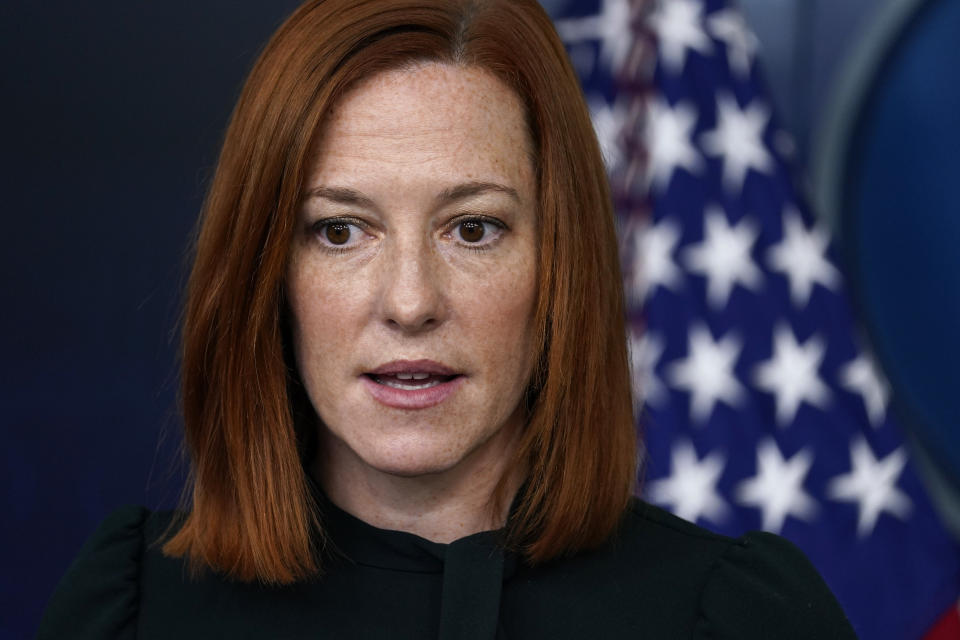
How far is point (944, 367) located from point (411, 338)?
1560mm

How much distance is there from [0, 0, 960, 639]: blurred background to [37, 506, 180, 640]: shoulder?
14.0 inches

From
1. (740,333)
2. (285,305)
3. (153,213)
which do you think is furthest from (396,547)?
(740,333)

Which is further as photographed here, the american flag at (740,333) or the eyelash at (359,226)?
the american flag at (740,333)

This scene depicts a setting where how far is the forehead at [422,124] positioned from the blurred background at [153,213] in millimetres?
721

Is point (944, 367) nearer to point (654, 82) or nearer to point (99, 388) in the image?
point (654, 82)

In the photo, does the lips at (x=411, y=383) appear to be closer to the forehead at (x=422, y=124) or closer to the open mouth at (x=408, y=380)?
the open mouth at (x=408, y=380)

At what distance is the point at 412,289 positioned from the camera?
3.75 feet

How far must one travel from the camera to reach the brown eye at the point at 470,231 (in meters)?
1.20

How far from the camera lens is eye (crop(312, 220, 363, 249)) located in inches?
47.1

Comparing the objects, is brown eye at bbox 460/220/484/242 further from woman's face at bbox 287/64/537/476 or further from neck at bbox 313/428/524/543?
neck at bbox 313/428/524/543

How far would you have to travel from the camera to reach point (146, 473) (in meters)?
2.00

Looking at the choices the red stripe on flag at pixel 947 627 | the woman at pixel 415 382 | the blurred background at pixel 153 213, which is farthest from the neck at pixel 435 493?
the red stripe on flag at pixel 947 627

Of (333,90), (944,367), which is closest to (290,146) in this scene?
(333,90)

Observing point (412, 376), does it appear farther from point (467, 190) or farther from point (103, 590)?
point (103, 590)
